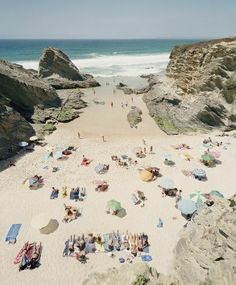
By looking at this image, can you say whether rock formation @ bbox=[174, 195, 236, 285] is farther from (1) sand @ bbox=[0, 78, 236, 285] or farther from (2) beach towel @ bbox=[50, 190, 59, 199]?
(2) beach towel @ bbox=[50, 190, 59, 199]

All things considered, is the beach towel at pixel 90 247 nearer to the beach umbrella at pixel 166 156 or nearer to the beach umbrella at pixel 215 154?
the beach umbrella at pixel 166 156

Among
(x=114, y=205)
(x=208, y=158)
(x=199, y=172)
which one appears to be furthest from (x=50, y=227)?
(x=208, y=158)

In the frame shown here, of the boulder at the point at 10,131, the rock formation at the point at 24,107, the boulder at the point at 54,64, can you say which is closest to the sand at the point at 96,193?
the boulder at the point at 10,131

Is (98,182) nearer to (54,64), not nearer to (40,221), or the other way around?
(40,221)

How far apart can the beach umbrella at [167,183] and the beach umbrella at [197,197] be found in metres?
1.54

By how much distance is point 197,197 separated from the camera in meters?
17.3

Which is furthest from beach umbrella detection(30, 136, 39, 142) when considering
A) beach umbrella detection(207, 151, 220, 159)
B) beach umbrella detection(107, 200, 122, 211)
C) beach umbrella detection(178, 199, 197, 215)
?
beach umbrella detection(207, 151, 220, 159)

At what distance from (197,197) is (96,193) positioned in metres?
6.97

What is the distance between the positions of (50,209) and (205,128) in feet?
61.9

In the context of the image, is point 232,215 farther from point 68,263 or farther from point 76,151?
point 76,151

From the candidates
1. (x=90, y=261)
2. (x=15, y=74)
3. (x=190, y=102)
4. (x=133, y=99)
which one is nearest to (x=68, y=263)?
(x=90, y=261)

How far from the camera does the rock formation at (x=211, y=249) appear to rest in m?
8.71

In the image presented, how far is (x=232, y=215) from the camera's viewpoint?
9781 millimetres

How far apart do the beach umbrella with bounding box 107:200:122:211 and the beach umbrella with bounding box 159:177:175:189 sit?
369 centimetres
